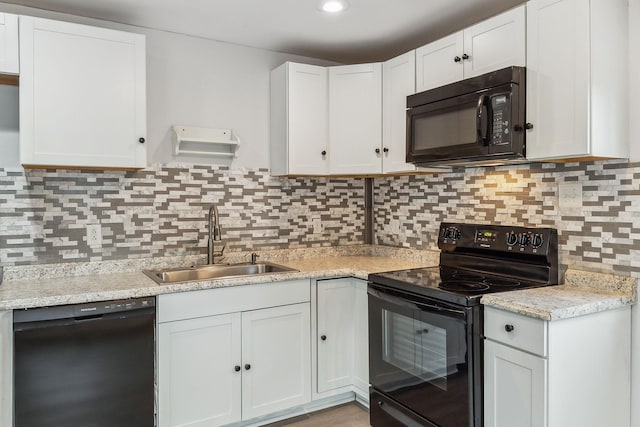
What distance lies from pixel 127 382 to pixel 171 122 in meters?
1.55

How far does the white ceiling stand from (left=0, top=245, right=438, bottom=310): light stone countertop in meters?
1.42

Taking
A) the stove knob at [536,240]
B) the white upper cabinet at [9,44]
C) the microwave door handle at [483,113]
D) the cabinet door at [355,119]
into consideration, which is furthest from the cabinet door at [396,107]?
the white upper cabinet at [9,44]

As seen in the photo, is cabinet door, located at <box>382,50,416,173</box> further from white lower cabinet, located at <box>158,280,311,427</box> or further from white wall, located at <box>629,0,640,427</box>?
white wall, located at <box>629,0,640,427</box>

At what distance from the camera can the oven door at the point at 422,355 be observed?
2.03 metres

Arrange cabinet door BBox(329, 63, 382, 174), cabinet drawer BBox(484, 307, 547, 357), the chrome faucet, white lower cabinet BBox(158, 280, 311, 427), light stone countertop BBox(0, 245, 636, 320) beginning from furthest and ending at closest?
cabinet door BBox(329, 63, 382, 174) < the chrome faucet < white lower cabinet BBox(158, 280, 311, 427) < light stone countertop BBox(0, 245, 636, 320) < cabinet drawer BBox(484, 307, 547, 357)

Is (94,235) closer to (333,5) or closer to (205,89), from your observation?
(205,89)

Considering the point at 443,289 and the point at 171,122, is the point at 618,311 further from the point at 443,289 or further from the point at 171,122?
the point at 171,122

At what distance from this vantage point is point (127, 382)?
219cm

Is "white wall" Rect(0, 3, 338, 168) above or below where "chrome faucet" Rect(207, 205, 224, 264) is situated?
above

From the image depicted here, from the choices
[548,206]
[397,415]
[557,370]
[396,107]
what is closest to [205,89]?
[396,107]

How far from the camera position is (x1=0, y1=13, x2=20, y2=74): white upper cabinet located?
87.2 inches

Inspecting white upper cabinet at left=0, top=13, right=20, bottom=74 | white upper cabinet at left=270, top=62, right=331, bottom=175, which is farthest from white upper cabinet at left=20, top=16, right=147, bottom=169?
white upper cabinet at left=270, top=62, right=331, bottom=175

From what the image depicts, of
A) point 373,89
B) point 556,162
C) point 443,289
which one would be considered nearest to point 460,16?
point 373,89

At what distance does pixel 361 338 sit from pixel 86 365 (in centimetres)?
153
